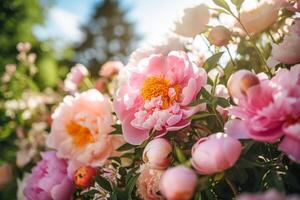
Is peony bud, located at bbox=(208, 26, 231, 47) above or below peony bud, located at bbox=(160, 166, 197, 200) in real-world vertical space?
above

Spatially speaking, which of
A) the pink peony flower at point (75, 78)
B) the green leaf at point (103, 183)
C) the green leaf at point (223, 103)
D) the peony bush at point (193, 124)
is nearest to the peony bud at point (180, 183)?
the peony bush at point (193, 124)

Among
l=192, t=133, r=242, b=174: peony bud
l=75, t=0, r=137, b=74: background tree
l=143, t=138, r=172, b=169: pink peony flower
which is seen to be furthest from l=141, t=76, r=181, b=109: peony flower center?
l=75, t=0, r=137, b=74: background tree

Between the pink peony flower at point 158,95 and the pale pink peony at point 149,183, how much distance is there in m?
0.06

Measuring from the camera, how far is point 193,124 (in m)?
0.78

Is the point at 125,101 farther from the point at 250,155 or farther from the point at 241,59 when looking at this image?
the point at 241,59

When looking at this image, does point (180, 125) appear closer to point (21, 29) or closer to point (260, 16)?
point (260, 16)

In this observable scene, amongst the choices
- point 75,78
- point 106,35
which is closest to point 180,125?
point 75,78

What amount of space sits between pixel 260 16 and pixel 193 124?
247mm

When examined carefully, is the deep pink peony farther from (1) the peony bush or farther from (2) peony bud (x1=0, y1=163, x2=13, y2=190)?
(2) peony bud (x1=0, y1=163, x2=13, y2=190)

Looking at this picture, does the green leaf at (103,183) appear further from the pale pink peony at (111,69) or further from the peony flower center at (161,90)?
the pale pink peony at (111,69)

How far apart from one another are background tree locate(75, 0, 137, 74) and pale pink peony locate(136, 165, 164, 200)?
38.6 feet

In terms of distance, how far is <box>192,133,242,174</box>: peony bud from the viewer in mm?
555

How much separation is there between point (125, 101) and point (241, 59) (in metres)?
0.40

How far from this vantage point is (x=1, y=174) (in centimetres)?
126
